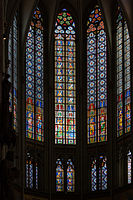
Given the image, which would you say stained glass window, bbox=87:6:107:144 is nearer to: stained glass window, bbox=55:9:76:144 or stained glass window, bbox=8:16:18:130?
stained glass window, bbox=55:9:76:144

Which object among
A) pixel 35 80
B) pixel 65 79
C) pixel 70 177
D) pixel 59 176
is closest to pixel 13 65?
pixel 35 80

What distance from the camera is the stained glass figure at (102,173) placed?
24.6 m

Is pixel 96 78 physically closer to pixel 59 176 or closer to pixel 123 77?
pixel 123 77

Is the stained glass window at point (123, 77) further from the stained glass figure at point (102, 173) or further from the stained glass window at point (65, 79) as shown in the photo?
the stained glass window at point (65, 79)

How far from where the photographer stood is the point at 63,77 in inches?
1040

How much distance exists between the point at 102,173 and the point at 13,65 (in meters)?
4.94

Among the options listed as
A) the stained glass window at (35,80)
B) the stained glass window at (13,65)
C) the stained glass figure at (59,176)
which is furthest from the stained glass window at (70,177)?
the stained glass window at (13,65)

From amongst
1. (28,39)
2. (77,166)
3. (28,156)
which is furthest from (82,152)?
(28,39)

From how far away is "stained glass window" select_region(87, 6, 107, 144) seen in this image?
83.7 ft

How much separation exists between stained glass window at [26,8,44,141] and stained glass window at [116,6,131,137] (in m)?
2.85

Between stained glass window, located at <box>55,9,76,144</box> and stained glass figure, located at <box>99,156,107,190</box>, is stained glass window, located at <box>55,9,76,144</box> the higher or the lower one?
the higher one

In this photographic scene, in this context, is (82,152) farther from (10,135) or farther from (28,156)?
(10,135)

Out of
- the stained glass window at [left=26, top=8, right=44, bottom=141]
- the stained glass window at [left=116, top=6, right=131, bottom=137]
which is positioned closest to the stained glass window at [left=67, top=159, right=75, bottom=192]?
the stained glass window at [left=26, top=8, right=44, bottom=141]

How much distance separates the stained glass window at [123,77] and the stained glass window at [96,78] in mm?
798
